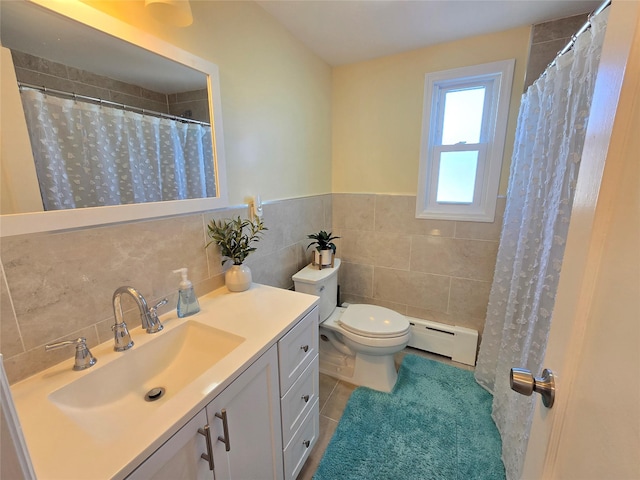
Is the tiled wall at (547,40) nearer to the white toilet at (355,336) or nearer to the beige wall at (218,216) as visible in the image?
the beige wall at (218,216)

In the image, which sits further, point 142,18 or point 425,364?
point 425,364

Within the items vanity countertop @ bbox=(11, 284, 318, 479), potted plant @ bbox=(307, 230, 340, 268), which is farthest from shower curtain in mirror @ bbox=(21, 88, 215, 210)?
potted plant @ bbox=(307, 230, 340, 268)

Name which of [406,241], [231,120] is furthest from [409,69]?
[231,120]

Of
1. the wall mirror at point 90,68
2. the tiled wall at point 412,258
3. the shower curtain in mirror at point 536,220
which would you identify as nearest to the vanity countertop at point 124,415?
the wall mirror at point 90,68

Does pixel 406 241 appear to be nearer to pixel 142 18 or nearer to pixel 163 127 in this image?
pixel 163 127

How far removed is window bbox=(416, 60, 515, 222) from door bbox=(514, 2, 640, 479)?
5.25 ft

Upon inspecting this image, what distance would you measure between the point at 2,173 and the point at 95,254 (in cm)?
30

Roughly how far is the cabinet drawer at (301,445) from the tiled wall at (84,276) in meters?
0.78

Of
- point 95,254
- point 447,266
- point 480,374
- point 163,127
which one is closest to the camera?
point 95,254

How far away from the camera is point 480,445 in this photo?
4.74 ft

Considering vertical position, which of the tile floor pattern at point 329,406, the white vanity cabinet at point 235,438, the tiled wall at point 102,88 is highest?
the tiled wall at point 102,88

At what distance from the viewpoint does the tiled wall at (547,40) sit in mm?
1555

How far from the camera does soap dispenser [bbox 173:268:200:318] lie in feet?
3.58

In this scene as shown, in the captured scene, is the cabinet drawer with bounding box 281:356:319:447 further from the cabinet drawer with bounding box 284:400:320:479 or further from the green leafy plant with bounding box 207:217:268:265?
the green leafy plant with bounding box 207:217:268:265
